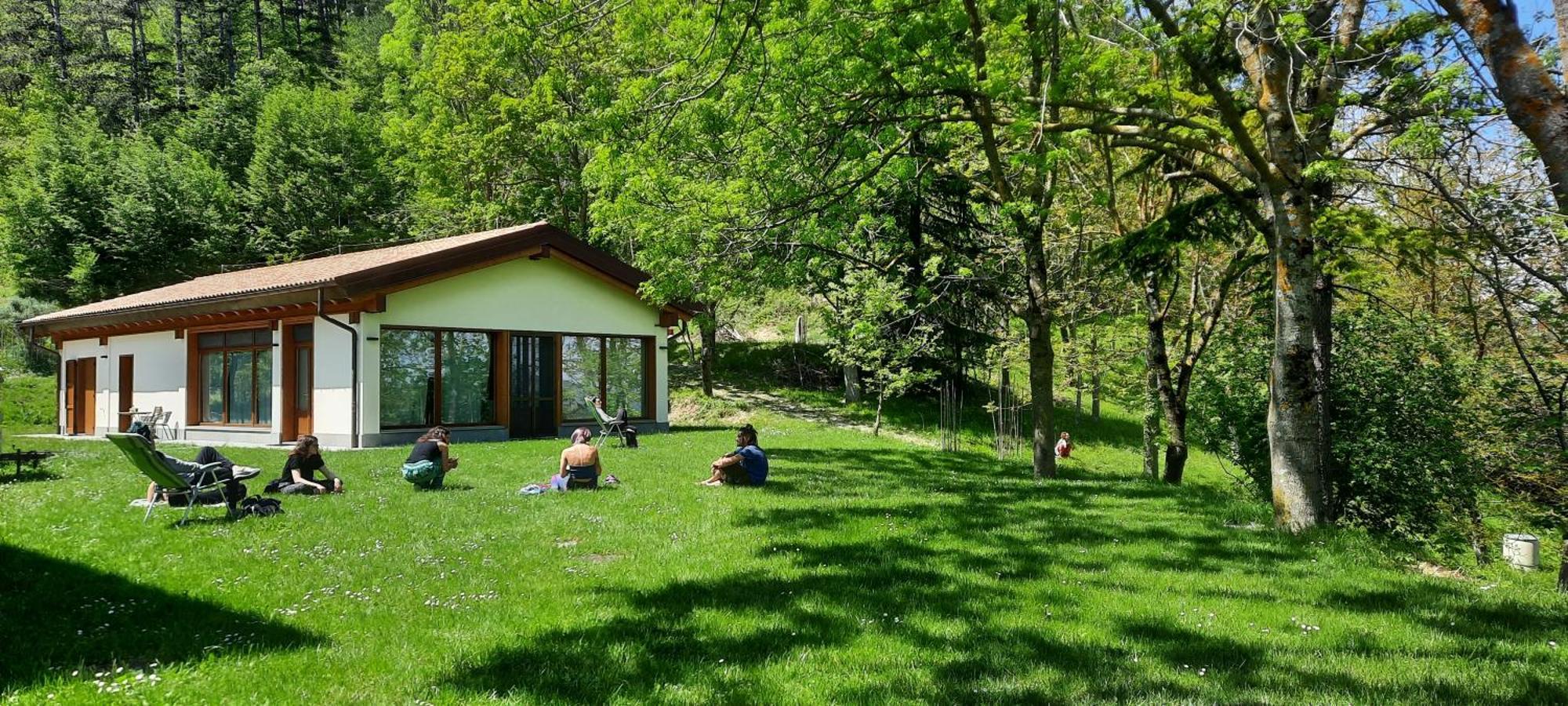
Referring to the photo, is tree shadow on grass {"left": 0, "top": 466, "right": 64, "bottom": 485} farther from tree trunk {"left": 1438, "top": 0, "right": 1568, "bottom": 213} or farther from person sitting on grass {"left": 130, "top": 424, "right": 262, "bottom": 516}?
tree trunk {"left": 1438, "top": 0, "right": 1568, "bottom": 213}

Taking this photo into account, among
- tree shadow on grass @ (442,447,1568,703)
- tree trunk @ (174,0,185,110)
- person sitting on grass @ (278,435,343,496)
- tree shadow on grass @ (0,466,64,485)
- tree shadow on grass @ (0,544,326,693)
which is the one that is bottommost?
tree shadow on grass @ (442,447,1568,703)

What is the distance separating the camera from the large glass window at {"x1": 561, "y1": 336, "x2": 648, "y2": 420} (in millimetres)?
20391

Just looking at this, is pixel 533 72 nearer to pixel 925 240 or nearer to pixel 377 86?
pixel 925 240

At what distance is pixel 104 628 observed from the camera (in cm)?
474

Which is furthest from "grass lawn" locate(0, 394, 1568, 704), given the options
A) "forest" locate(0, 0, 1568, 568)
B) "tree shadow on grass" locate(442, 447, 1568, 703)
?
"forest" locate(0, 0, 1568, 568)

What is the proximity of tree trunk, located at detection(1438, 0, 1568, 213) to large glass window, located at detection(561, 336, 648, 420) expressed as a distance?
18.1 meters

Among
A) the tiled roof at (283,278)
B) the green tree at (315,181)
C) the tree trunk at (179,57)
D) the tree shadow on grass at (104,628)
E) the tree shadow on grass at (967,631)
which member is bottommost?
the tree shadow on grass at (967,631)

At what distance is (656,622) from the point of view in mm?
4992

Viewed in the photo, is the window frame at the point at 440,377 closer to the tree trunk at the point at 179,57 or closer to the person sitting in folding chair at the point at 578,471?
the person sitting in folding chair at the point at 578,471

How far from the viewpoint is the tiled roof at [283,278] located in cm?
1645

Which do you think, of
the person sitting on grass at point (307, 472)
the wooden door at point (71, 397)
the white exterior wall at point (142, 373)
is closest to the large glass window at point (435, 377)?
the white exterior wall at point (142, 373)

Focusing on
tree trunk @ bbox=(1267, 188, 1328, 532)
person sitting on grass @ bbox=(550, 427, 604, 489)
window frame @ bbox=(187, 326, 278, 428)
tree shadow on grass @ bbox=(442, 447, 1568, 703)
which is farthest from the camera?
window frame @ bbox=(187, 326, 278, 428)

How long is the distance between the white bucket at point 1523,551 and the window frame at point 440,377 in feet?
58.7

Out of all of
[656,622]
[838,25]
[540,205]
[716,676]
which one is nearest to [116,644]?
[656,622]
